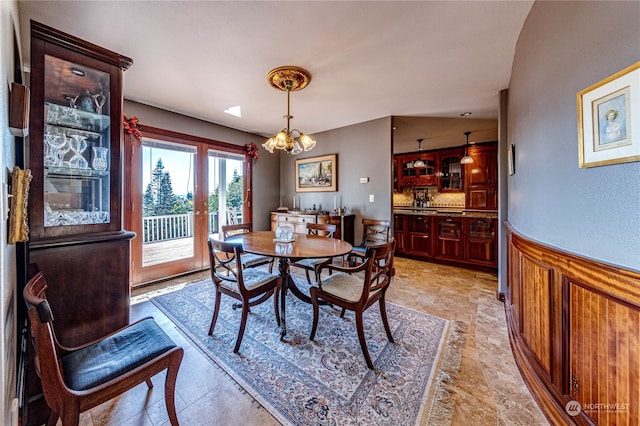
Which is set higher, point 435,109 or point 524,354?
point 435,109

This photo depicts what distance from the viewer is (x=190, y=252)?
3865mm

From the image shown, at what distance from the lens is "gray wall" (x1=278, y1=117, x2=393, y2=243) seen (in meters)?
3.92

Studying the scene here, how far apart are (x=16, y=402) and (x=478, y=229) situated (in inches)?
202

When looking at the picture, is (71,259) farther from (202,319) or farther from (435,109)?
(435,109)

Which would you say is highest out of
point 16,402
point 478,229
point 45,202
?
point 45,202

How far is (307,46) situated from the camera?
2.05m

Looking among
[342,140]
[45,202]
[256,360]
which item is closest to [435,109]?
[342,140]

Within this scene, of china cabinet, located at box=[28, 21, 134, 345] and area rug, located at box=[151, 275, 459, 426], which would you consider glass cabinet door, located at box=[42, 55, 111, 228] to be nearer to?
china cabinet, located at box=[28, 21, 134, 345]

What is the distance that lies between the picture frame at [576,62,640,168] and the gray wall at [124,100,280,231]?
4.31 metres

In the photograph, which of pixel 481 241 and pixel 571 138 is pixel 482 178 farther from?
pixel 571 138

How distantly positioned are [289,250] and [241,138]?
10.6 feet

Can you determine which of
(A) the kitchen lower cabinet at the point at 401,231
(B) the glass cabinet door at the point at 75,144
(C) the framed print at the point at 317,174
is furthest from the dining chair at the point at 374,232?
(B) the glass cabinet door at the point at 75,144

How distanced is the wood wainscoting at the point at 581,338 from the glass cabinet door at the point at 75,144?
272 centimetres
